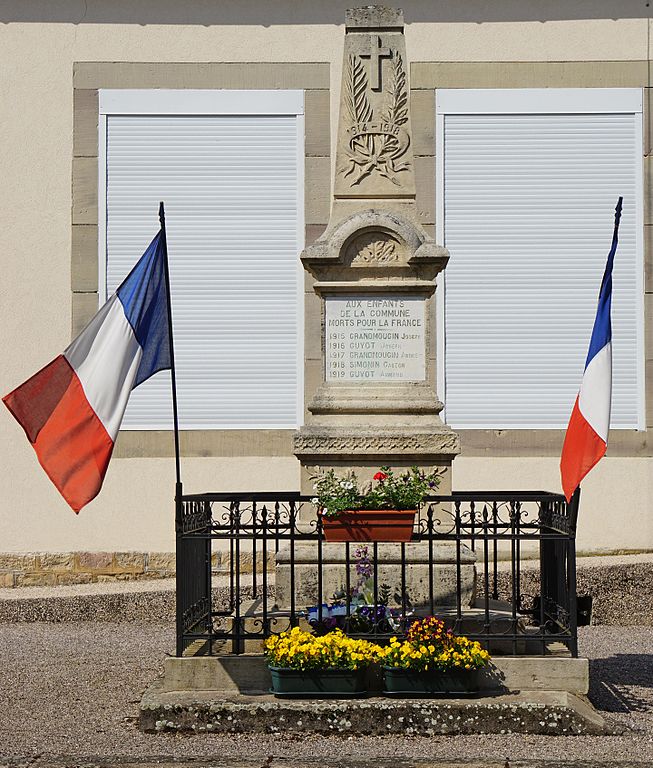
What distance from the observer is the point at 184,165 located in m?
14.8

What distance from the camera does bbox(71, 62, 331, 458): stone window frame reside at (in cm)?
1466

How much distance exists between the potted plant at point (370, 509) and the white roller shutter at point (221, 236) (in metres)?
6.49

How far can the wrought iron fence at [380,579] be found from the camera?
771cm

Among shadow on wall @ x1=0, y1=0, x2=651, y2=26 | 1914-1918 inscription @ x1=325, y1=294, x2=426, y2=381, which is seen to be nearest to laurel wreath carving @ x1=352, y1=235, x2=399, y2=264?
1914-1918 inscription @ x1=325, y1=294, x2=426, y2=381

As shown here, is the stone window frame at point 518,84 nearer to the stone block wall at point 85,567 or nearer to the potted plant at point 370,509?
the stone block wall at point 85,567

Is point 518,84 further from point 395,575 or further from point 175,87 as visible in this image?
point 395,575

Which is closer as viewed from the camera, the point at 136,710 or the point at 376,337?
the point at 136,710

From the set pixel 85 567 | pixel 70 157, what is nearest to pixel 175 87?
pixel 70 157

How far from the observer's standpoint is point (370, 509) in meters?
8.07

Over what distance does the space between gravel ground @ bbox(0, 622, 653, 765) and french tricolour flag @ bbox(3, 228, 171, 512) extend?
130 centimetres

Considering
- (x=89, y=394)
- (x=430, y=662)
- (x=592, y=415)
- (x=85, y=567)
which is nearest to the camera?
(x=430, y=662)

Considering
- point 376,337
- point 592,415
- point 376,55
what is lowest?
point 592,415

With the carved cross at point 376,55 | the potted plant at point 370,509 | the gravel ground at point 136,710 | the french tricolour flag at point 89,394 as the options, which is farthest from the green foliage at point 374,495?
the carved cross at point 376,55

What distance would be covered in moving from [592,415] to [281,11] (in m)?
8.40
